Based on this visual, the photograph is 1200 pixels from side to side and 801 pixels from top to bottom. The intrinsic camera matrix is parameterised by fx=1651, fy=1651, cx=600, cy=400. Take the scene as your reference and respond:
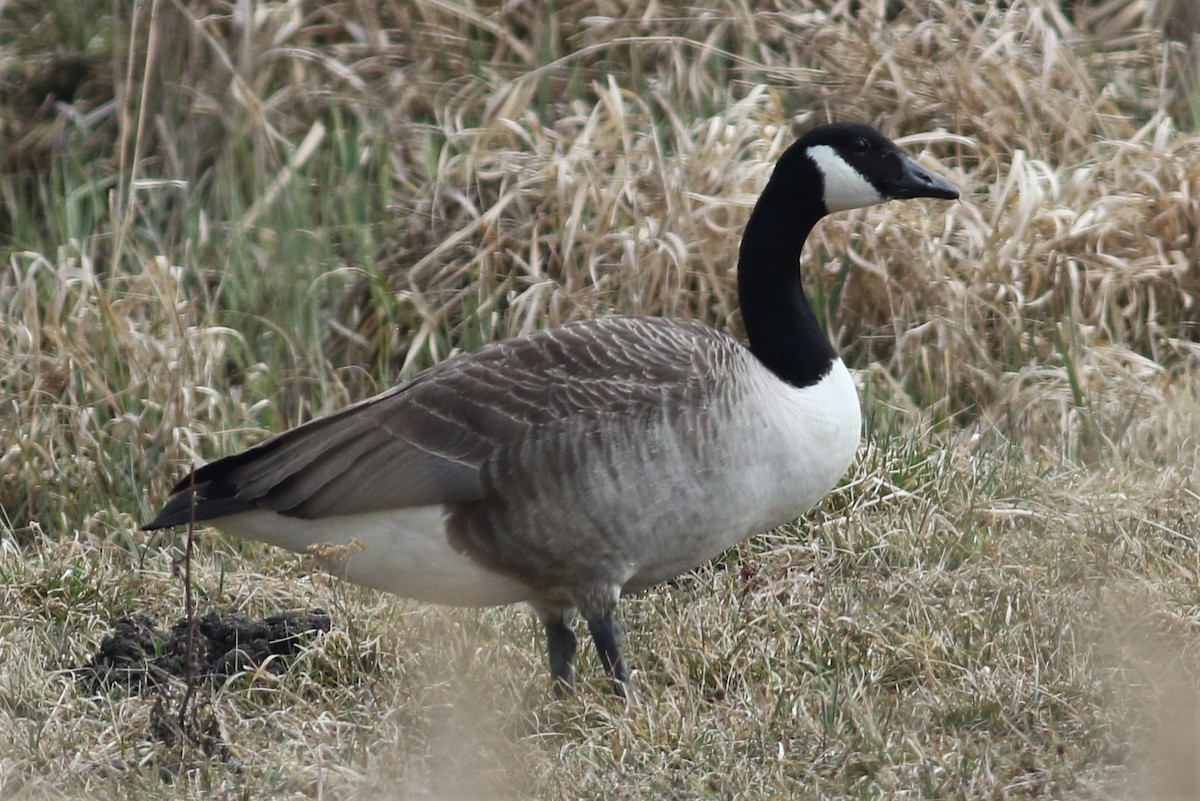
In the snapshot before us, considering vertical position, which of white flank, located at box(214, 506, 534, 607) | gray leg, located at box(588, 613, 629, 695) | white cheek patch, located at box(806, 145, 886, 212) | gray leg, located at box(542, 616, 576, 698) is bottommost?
gray leg, located at box(542, 616, 576, 698)

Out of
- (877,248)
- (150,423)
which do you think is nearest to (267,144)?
(150,423)

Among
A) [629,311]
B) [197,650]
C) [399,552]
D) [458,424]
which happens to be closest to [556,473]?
[458,424]

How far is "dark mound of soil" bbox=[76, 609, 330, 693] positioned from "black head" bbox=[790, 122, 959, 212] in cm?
186

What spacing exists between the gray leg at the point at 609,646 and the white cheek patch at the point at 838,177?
136cm

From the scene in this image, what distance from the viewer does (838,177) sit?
458 cm

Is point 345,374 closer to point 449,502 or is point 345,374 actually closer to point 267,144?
point 267,144

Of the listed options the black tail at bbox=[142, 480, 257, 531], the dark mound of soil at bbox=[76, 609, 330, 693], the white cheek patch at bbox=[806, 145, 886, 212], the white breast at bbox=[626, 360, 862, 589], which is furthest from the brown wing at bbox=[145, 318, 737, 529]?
the white cheek patch at bbox=[806, 145, 886, 212]

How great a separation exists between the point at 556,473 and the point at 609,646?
0.48 m

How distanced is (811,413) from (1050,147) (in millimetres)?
3177

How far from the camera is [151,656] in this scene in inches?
172

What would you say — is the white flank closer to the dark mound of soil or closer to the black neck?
the dark mound of soil

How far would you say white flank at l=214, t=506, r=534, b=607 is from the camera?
4.09 meters

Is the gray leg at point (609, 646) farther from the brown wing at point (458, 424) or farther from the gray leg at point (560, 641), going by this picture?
the brown wing at point (458, 424)

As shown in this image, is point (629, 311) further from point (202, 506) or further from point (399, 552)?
point (202, 506)
